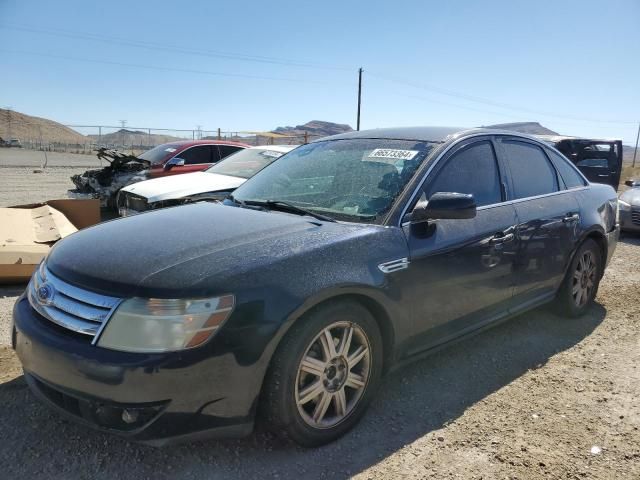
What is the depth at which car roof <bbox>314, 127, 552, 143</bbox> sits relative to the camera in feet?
11.5

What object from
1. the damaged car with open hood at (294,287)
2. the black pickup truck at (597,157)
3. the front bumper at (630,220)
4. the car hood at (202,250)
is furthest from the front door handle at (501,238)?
the black pickup truck at (597,157)

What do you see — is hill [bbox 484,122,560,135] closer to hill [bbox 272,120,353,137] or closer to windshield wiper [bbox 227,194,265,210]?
windshield wiper [bbox 227,194,265,210]

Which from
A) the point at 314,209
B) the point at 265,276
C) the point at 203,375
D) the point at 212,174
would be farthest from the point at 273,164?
the point at 212,174

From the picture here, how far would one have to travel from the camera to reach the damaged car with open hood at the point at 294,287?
215 cm

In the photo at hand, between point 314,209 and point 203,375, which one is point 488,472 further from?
point 314,209

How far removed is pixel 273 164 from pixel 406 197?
54.4 inches

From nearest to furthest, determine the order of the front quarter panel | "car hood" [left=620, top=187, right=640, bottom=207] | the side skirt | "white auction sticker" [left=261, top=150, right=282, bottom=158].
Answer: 1. the front quarter panel
2. the side skirt
3. "white auction sticker" [left=261, top=150, right=282, bottom=158]
4. "car hood" [left=620, top=187, right=640, bottom=207]

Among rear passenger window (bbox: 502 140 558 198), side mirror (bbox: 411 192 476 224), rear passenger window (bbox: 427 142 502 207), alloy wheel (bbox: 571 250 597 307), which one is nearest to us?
side mirror (bbox: 411 192 476 224)

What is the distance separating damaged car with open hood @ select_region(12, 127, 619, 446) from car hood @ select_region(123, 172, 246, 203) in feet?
11.2

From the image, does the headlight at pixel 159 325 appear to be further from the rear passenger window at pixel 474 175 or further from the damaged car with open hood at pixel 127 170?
the damaged car with open hood at pixel 127 170

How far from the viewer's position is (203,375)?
214 cm

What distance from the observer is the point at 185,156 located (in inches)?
423

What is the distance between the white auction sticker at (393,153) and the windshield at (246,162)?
→ 4.81 metres

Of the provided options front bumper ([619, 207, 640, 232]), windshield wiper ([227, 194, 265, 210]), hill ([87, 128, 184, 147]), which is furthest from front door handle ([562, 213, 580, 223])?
hill ([87, 128, 184, 147])
